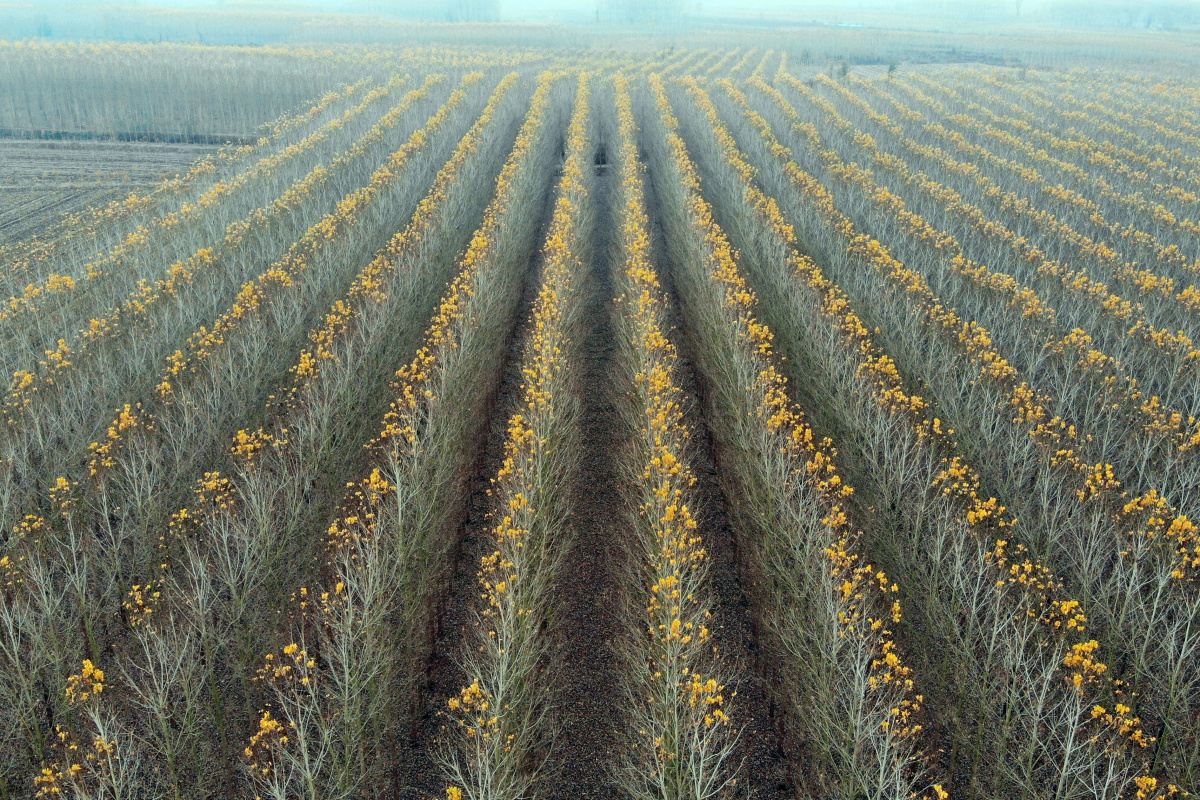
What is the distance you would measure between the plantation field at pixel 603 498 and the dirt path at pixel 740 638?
74mm

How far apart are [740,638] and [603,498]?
5.22 meters

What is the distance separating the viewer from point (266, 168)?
38000mm

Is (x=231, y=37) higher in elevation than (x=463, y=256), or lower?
higher

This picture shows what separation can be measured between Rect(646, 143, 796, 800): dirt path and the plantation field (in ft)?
0.24

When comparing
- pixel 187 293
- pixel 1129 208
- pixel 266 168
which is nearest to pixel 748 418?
pixel 187 293

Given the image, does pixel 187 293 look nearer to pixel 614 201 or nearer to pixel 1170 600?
pixel 614 201

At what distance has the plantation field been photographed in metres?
11.3

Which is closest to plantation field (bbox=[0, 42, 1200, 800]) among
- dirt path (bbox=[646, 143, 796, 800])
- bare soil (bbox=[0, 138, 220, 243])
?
dirt path (bbox=[646, 143, 796, 800])

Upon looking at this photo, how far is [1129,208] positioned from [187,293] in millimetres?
36714

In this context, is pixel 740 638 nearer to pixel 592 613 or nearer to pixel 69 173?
pixel 592 613

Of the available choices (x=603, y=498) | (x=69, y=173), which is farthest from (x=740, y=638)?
(x=69, y=173)

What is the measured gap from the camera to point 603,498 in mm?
19031

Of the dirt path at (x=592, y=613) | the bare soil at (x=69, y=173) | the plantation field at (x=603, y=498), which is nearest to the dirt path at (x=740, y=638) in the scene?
the plantation field at (x=603, y=498)

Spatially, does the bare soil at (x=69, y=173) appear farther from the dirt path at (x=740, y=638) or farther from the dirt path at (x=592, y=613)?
the dirt path at (x=740, y=638)
